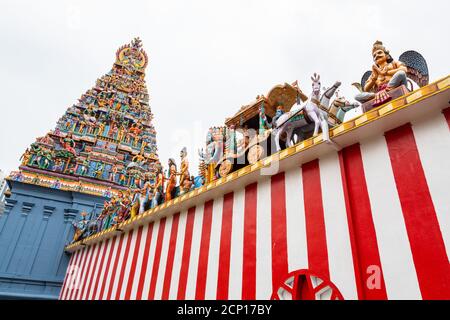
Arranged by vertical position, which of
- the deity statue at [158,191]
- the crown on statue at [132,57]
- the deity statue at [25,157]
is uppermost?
the crown on statue at [132,57]

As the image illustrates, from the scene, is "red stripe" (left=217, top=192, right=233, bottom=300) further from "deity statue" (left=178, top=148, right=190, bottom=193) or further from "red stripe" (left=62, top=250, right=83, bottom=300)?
"red stripe" (left=62, top=250, right=83, bottom=300)

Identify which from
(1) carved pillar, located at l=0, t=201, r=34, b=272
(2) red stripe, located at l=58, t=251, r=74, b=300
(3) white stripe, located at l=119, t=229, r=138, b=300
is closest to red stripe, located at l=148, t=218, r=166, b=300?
(3) white stripe, located at l=119, t=229, r=138, b=300

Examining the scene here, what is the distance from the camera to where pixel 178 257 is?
15.9 feet

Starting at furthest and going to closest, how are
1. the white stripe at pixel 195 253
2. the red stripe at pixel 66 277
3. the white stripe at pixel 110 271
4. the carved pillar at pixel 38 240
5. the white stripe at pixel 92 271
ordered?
1. the carved pillar at pixel 38 240
2. the red stripe at pixel 66 277
3. the white stripe at pixel 92 271
4. the white stripe at pixel 110 271
5. the white stripe at pixel 195 253

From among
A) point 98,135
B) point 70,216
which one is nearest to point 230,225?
point 70,216

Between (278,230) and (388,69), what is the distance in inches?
96.9

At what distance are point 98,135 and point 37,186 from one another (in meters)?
4.42

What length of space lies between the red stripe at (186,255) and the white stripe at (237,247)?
43.5 inches

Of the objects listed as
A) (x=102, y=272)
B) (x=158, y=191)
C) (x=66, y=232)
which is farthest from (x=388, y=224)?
(x=66, y=232)

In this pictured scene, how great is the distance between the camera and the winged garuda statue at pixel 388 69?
10.5 feet

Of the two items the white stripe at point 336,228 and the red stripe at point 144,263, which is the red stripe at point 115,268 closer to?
the red stripe at point 144,263

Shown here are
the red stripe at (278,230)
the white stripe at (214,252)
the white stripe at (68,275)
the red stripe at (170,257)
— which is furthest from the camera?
the white stripe at (68,275)

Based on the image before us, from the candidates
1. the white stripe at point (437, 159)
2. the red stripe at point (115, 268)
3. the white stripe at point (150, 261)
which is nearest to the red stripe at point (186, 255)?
the white stripe at point (150, 261)

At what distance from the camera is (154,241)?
5742 mm
